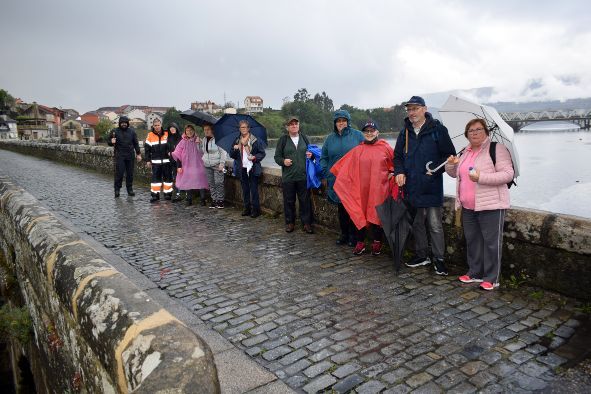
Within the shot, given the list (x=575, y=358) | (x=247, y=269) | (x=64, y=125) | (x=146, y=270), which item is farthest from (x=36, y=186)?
(x=64, y=125)

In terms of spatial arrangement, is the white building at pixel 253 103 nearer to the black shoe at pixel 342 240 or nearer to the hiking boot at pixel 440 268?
Answer: the black shoe at pixel 342 240

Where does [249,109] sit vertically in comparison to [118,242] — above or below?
above

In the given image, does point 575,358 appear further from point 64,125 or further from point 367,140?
point 64,125

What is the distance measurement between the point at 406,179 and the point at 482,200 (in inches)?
36.7

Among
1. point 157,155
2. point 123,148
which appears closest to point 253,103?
point 123,148

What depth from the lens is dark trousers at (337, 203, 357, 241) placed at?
19.3 feet

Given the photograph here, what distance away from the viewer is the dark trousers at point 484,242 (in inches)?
166

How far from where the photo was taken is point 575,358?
3.01m

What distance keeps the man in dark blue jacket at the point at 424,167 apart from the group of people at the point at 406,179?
1 cm

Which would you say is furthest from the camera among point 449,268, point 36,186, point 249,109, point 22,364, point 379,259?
point 249,109

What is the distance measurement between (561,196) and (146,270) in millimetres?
34015

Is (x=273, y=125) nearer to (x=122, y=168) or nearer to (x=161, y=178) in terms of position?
(x=122, y=168)

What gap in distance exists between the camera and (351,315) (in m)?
3.76

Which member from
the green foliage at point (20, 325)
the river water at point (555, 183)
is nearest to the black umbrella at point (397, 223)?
the green foliage at point (20, 325)
